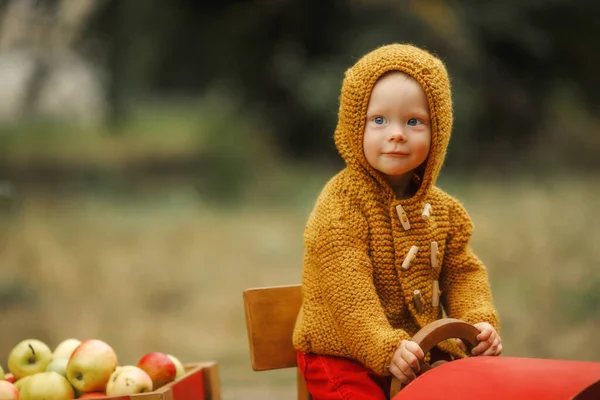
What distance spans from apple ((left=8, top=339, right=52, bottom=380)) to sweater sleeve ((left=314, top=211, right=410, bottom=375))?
0.80 metres

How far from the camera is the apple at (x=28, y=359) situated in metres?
2.05

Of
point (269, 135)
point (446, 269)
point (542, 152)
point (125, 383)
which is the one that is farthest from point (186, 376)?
point (542, 152)

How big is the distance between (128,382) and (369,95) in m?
0.85

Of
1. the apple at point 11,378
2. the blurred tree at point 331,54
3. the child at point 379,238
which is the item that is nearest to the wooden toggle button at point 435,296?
the child at point 379,238

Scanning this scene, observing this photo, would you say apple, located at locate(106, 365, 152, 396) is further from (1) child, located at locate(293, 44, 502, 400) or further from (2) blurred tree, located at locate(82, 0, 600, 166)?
(2) blurred tree, located at locate(82, 0, 600, 166)

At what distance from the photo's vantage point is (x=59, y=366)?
2.01 m

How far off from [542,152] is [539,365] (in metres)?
3.29

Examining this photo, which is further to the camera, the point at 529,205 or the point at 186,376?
the point at 529,205

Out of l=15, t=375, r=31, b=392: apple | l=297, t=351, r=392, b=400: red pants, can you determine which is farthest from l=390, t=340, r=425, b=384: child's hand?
l=15, t=375, r=31, b=392: apple

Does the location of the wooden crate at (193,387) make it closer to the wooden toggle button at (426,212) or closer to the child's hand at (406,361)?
the child's hand at (406,361)

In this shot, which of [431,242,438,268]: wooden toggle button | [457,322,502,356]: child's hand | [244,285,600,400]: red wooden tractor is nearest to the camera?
[244,285,600,400]: red wooden tractor

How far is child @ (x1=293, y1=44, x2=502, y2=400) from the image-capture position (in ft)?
5.62

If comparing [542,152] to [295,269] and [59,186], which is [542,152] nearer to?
[295,269]

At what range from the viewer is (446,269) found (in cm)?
190
